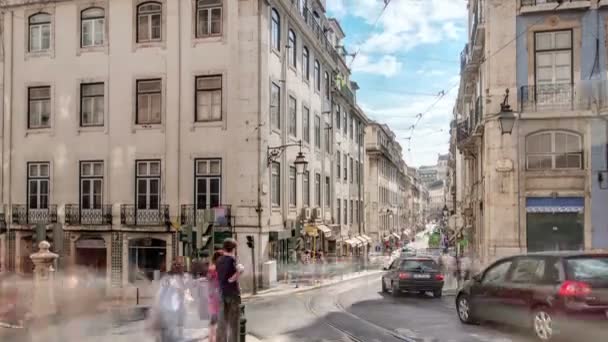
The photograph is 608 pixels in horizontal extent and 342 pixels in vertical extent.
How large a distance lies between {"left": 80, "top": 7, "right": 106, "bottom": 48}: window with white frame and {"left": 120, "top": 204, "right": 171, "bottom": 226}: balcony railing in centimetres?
722

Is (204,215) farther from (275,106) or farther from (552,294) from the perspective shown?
(552,294)

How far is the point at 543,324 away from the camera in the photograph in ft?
27.9

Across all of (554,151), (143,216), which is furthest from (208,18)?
(554,151)

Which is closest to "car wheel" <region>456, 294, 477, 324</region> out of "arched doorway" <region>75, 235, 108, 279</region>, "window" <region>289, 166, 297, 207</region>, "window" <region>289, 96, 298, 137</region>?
"window" <region>289, 166, 297, 207</region>

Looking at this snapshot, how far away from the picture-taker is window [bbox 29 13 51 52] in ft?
86.0

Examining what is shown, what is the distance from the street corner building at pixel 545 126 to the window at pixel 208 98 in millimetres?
10331

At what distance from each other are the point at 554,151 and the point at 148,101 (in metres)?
15.8

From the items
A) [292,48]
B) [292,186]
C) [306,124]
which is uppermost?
[292,48]

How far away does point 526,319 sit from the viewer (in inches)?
349

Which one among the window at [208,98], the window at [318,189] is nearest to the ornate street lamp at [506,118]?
the window at [208,98]

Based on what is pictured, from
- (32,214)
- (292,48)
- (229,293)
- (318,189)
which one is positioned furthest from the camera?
(318,189)

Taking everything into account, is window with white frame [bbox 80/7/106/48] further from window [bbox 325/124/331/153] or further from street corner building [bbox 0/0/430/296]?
window [bbox 325/124/331/153]

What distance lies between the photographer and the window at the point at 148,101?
2472 centimetres

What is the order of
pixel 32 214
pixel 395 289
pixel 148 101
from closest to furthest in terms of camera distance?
1. pixel 395 289
2. pixel 148 101
3. pixel 32 214
